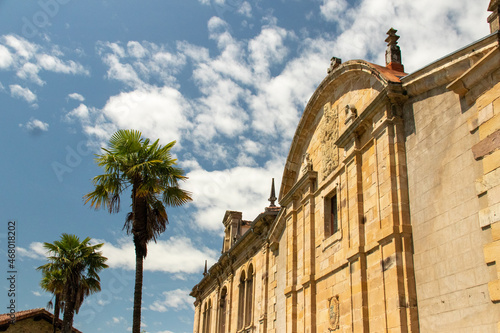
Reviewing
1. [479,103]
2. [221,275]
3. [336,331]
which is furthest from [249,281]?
[479,103]

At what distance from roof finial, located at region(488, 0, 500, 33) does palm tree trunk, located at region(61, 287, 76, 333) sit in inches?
804

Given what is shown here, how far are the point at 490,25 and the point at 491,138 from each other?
93.3 inches

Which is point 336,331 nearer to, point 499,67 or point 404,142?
point 404,142

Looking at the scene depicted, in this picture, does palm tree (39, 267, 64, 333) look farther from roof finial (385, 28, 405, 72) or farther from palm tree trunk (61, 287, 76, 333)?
roof finial (385, 28, 405, 72)

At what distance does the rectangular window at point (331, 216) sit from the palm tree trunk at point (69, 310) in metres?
13.6

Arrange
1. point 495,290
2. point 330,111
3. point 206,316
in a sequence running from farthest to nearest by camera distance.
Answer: point 206,316 → point 330,111 → point 495,290

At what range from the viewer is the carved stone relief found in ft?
50.4

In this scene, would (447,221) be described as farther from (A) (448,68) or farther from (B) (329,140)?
(B) (329,140)

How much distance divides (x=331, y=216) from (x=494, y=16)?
25.1 ft

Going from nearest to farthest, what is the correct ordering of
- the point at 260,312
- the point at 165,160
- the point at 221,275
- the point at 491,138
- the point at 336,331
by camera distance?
1. the point at 491,138
2. the point at 336,331
3. the point at 165,160
4. the point at 260,312
5. the point at 221,275

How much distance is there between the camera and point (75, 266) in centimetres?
2452

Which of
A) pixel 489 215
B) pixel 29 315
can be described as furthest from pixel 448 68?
pixel 29 315

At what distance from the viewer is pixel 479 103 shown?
9.11m

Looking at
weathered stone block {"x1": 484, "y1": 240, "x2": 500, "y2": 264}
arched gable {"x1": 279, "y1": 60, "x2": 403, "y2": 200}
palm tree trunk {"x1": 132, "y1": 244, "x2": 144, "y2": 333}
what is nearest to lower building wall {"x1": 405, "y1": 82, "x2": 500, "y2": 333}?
weathered stone block {"x1": 484, "y1": 240, "x2": 500, "y2": 264}
